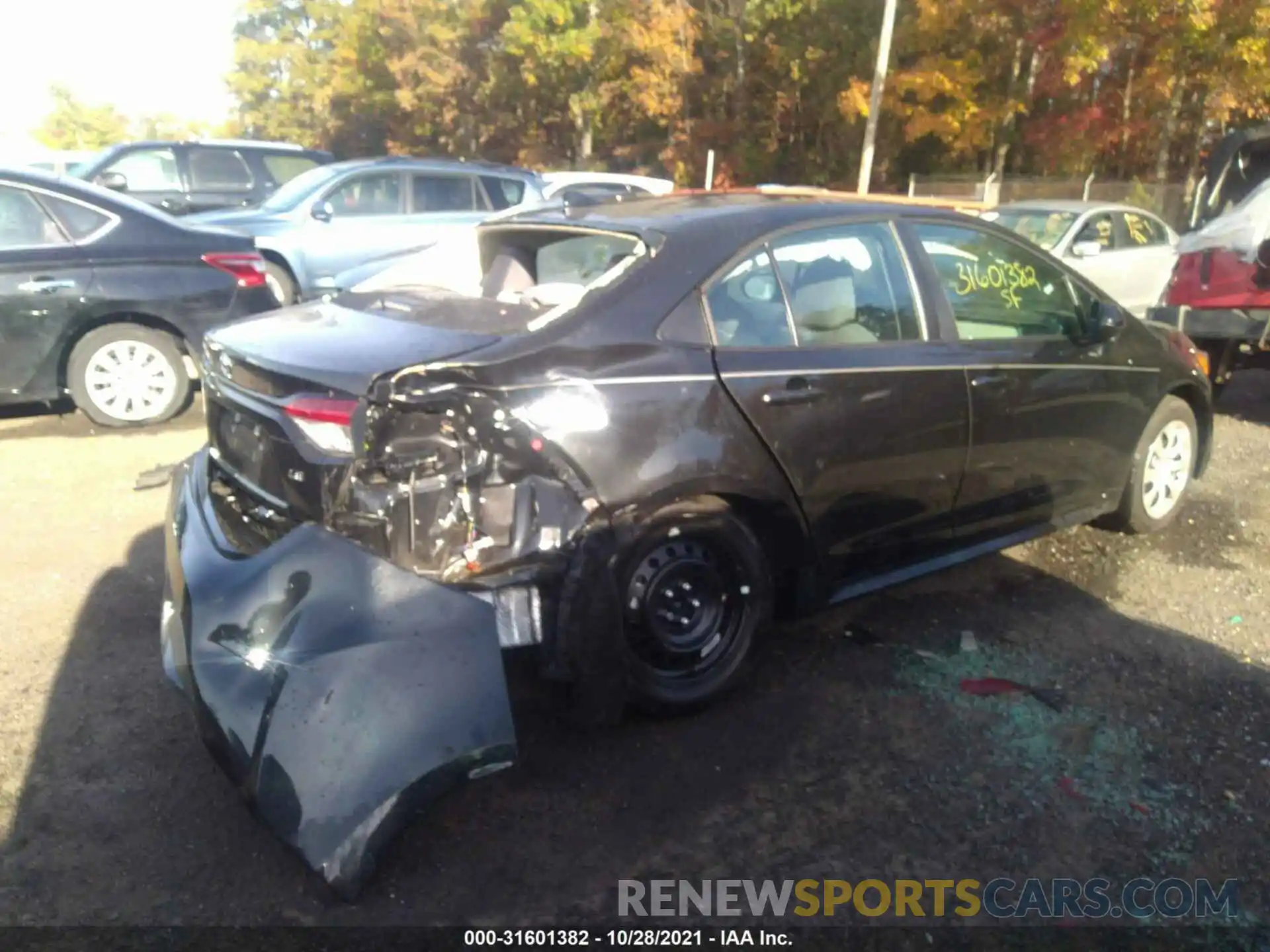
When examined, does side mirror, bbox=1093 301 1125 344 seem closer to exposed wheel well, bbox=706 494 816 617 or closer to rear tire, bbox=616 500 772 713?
exposed wheel well, bbox=706 494 816 617

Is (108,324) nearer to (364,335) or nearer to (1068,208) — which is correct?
(364,335)

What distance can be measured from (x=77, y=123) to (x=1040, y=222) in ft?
315

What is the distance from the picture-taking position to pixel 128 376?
23.4ft

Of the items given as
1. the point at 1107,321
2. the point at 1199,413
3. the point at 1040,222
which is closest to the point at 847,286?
the point at 1107,321

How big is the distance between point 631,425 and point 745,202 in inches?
51.1

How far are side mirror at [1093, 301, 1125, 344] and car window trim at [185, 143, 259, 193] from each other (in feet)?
38.9

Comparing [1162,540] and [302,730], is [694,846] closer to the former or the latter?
[302,730]

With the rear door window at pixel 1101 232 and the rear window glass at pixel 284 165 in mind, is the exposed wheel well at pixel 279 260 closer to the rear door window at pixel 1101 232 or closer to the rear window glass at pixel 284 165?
the rear window glass at pixel 284 165

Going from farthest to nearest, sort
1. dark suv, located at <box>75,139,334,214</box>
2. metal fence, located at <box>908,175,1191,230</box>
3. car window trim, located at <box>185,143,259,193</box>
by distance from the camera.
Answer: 1. metal fence, located at <box>908,175,1191,230</box>
2. car window trim, located at <box>185,143,259,193</box>
3. dark suv, located at <box>75,139,334,214</box>

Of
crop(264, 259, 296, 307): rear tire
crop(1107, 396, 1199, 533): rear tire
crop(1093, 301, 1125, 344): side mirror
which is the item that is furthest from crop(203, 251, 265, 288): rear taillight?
crop(1107, 396, 1199, 533): rear tire

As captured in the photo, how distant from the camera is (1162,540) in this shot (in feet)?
17.4

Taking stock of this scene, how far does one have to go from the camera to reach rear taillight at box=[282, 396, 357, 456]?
9.87 feet

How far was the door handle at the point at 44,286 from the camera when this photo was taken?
21.8 feet

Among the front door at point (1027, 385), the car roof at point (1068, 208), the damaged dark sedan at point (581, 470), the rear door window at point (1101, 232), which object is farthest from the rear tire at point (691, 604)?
the car roof at point (1068, 208)
